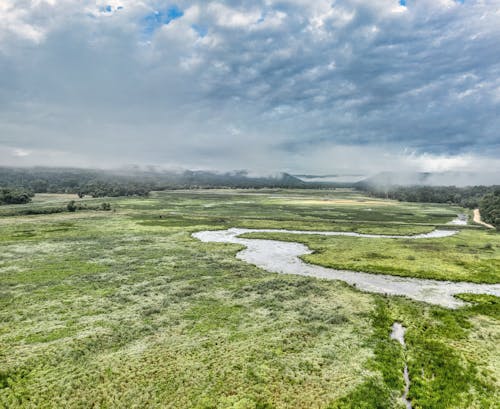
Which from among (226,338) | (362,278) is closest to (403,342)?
(226,338)

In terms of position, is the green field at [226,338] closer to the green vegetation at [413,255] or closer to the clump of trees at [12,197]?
the green vegetation at [413,255]

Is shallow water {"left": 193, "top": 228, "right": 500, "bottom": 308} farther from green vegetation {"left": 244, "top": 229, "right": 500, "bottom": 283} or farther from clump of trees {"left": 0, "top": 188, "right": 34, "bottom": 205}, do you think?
clump of trees {"left": 0, "top": 188, "right": 34, "bottom": 205}

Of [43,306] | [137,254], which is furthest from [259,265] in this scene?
[43,306]

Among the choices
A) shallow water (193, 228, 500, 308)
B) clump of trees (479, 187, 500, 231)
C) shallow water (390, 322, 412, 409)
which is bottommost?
shallow water (193, 228, 500, 308)

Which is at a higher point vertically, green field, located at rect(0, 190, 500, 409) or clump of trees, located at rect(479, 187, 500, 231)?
clump of trees, located at rect(479, 187, 500, 231)

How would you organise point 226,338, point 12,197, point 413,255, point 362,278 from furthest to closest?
point 12,197 < point 413,255 < point 362,278 < point 226,338

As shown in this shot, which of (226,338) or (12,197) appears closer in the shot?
(226,338)

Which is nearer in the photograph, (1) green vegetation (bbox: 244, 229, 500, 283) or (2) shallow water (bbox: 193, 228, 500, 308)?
(2) shallow water (bbox: 193, 228, 500, 308)

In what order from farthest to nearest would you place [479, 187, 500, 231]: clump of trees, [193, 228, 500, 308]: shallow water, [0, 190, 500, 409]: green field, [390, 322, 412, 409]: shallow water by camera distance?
1. [479, 187, 500, 231]: clump of trees
2. [193, 228, 500, 308]: shallow water
3. [0, 190, 500, 409]: green field
4. [390, 322, 412, 409]: shallow water

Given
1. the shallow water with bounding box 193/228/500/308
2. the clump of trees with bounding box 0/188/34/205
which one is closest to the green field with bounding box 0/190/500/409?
the shallow water with bounding box 193/228/500/308

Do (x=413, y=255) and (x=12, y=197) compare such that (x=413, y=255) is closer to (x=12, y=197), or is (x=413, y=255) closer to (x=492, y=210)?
(x=492, y=210)
